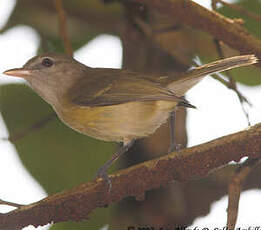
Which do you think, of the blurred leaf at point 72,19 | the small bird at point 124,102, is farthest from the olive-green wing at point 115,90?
the blurred leaf at point 72,19

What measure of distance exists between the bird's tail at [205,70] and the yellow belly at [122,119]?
14cm

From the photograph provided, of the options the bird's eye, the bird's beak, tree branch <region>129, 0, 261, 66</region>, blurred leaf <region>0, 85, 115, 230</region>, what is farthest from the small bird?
blurred leaf <region>0, 85, 115, 230</region>

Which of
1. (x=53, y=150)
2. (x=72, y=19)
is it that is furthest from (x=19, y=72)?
(x=72, y=19)

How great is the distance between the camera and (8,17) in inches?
205

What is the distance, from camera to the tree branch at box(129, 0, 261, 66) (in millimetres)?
4012

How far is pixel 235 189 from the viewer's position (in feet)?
Result: 10.7

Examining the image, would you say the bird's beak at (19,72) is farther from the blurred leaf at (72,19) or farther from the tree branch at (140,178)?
the tree branch at (140,178)

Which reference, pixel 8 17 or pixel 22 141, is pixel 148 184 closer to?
pixel 22 141

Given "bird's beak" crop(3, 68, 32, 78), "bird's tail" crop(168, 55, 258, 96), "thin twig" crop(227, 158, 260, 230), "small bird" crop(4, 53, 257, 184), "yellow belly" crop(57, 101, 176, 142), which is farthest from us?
"bird's beak" crop(3, 68, 32, 78)

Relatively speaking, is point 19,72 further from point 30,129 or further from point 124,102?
point 124,102

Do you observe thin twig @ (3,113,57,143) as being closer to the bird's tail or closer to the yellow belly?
the yellow belly

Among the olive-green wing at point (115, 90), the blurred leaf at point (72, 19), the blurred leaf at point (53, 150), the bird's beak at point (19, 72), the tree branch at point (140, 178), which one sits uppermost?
the blurred leaf at point (72, 19)

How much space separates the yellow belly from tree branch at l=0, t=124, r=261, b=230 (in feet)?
2.52

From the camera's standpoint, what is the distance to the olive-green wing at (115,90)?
3.93 metres
